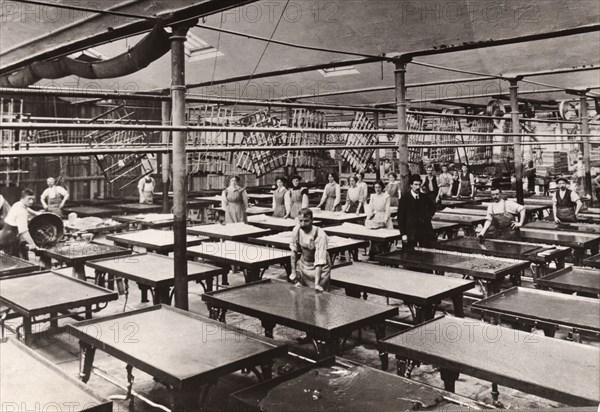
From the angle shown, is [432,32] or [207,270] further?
[432,32]

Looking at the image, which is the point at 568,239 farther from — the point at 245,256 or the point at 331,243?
the point at 245,256

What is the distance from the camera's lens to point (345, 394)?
307 centimetres

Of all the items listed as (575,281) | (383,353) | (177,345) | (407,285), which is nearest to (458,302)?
(407,285)

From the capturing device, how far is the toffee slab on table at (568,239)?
288 inches

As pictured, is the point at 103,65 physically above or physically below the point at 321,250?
above

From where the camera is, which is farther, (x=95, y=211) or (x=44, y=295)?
(x=95, y=211)

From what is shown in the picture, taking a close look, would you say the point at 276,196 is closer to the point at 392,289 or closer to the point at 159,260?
the point at 159,260

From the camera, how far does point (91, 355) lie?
432 centimetres

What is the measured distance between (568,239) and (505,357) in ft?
15.6

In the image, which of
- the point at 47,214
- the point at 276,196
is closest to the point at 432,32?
the point at 276,196

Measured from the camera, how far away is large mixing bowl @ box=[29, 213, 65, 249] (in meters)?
7.66

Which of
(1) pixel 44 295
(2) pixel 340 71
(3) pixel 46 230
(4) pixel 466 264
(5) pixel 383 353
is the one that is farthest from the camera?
(2) pixel 340 71

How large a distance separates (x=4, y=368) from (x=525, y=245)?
6.17 meters

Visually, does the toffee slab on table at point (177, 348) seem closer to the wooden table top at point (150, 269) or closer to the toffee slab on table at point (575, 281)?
the wooden table top at point (150, 269)
